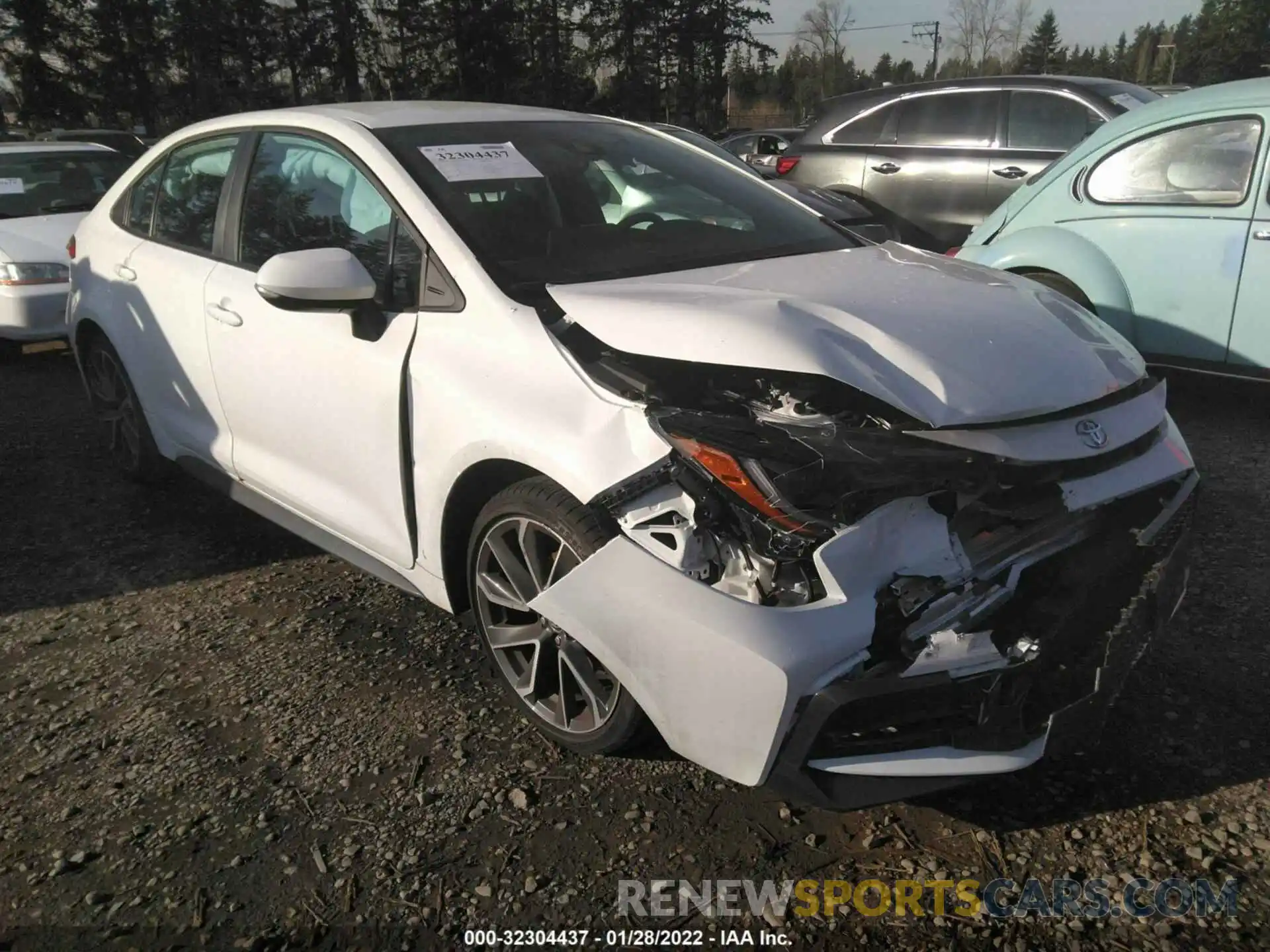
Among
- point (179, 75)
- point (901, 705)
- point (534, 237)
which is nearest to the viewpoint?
point (901, 705)

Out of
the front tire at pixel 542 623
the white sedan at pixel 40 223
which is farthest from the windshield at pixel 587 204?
the white sedan at pixel 40 223

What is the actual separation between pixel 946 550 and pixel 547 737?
3.98 ft

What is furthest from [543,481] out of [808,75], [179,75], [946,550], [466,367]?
[808,75]

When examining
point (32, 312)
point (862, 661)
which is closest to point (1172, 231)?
point (862, 661)

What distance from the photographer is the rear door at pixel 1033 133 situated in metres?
7.46

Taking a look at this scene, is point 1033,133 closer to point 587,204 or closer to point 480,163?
point 587,204

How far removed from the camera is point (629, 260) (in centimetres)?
296

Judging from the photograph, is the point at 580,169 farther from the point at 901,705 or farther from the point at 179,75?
the point at 179,75

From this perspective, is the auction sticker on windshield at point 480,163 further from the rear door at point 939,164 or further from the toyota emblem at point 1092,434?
the rear door at point 939,164

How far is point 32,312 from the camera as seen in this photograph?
22.7 ft

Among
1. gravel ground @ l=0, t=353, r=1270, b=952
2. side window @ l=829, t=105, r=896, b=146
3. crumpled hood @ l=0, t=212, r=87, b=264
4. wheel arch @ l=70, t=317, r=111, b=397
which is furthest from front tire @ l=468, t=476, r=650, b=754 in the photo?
side window @ l=829, t=105, r=896, b=146

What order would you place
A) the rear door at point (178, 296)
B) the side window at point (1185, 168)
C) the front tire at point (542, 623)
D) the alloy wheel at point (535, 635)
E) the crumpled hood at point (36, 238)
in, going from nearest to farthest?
1. the front tire at point (542, 623)
2. the alloy wheel at point (535, 635)
3. the rear door at point (178, 296)
4. the side window at point (1185, 168)
5. the crumpled hood at point (36, 238)

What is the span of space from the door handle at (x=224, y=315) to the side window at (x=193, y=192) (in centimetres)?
29

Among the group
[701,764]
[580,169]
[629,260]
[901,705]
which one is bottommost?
[701,764]
